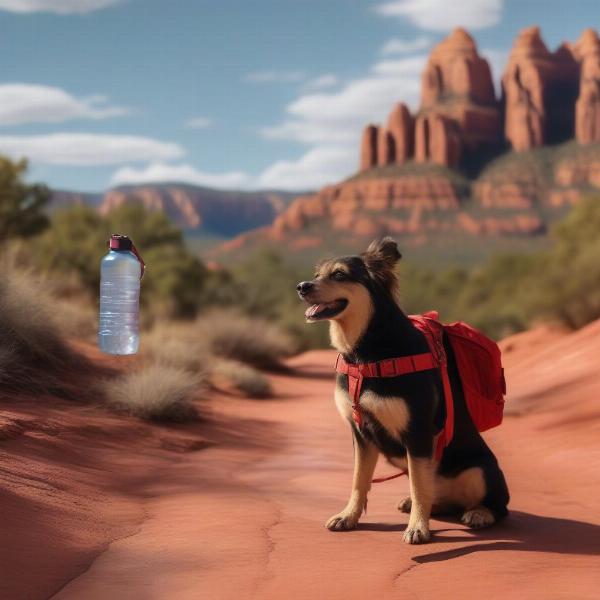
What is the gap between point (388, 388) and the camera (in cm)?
599

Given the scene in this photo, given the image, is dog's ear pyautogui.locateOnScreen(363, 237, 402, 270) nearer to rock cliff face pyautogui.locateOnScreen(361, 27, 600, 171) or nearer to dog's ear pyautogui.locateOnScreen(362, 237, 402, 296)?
dog's ear pyautogui.locateOnScreen(362, 237, 402, 296)

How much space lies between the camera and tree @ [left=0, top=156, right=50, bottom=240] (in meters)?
Result: 38.5

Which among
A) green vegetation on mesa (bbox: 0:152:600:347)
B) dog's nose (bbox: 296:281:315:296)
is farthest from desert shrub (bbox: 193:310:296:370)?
dog's nose (bbox: 296:281:315:296)

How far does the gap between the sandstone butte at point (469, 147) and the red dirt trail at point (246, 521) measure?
99.9 metres

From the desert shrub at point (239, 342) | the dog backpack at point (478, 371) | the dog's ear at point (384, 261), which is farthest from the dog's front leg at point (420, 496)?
the desert shrub at point (239, 342)

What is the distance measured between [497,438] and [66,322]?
26.0 ft

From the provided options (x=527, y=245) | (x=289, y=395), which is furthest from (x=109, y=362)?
(x=527, y=245)

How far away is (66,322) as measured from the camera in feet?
53.5

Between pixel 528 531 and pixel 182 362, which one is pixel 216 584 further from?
pixel 182 362

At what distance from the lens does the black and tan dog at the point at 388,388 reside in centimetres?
598

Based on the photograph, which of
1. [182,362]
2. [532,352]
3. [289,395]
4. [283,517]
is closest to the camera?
[283,517]

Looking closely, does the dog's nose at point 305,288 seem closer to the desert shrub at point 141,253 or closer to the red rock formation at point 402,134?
the desert shrub at point 141,253

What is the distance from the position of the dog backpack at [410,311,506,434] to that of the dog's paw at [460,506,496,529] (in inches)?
23.8

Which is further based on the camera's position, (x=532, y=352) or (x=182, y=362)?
(x=532, y=352)
